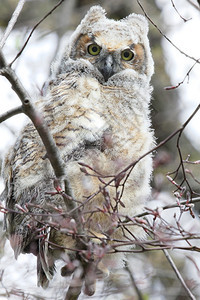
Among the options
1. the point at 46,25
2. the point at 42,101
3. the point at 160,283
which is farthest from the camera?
the point at 46,25

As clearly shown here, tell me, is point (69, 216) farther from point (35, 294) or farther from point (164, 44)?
point (164, 44)

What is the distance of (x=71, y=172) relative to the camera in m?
2.97

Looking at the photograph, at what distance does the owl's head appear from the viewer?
3496mm

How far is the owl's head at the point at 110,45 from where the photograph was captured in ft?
11.5

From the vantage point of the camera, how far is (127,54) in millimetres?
3648

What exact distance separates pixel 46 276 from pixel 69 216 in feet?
3.22

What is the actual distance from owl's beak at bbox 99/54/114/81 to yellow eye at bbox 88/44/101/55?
117 millimetres

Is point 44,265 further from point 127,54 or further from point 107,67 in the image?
point 127,54

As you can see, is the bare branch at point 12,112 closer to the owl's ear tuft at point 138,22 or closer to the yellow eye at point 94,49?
the yellow eye at point 94,49

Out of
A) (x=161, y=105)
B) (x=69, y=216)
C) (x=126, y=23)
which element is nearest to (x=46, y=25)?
(x=161, y=105)

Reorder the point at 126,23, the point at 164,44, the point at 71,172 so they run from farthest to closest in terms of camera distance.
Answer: the point at 164,44 < the point at 126,23 < the point at 71,172

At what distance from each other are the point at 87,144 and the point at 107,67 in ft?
2.35

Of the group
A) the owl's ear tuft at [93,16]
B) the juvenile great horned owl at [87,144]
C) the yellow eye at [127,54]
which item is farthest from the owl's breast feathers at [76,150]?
the owl's ear tuft at [93,16]

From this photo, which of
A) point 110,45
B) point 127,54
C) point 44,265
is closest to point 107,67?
point 110,45
